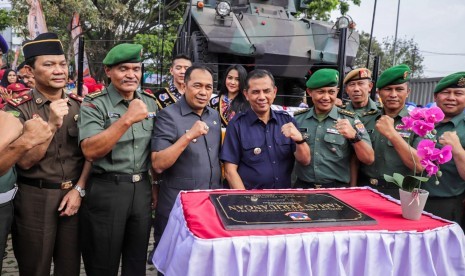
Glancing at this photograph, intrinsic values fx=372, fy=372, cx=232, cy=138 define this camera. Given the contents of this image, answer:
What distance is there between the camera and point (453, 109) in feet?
8.54

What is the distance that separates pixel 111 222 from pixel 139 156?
0.46 metres

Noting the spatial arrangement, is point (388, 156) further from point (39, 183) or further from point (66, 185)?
point (39, 183)

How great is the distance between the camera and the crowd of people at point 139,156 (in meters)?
2.35

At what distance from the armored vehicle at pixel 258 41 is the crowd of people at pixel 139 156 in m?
3.08

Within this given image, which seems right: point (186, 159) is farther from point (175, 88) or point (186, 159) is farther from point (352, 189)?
point (175, 88)

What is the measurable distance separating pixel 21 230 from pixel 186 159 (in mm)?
1157

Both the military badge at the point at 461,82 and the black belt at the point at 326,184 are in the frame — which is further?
the black belt at the point at 326,184

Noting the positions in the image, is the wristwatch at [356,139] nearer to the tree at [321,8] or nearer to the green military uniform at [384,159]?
the green military uniform at [384,159]

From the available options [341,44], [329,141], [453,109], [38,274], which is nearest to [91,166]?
[38,274]

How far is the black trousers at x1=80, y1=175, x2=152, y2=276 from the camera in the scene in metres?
2.40

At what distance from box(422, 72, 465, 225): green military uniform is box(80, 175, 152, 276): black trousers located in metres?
1.97

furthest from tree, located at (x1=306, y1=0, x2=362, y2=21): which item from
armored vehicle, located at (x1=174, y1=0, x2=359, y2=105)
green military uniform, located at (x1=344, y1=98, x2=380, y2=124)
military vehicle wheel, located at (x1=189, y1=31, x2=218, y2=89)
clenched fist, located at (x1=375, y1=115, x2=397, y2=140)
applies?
clenched fist, located at (x1=375, y1=115, x2=397, y2=140)

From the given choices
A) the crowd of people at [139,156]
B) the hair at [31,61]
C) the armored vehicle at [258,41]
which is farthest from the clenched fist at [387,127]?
the armored vehicle at [258,41]

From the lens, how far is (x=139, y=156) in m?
2.49
